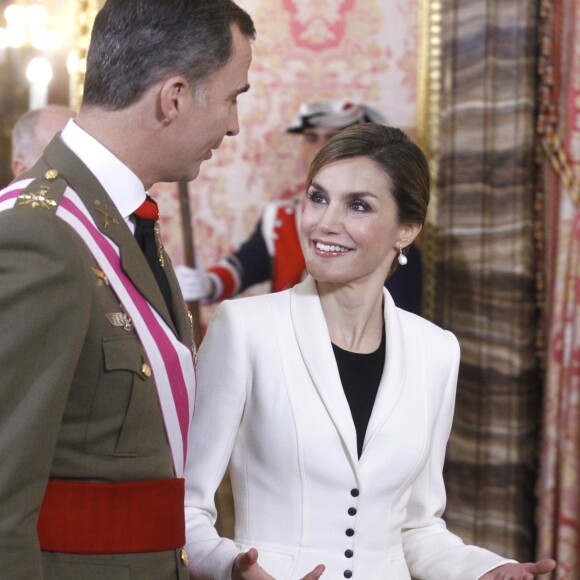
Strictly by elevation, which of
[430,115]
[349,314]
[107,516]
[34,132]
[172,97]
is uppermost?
[430,115]

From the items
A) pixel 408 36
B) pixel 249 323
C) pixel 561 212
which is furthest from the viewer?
pixel 408 36

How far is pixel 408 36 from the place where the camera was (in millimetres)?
3746

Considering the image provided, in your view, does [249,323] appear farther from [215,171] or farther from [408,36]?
[408,36]

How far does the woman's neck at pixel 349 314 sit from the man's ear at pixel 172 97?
0.57m

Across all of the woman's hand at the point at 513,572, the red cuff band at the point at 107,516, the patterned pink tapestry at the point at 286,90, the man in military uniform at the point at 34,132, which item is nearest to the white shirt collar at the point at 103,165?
the red cuff band at the point at 107,516

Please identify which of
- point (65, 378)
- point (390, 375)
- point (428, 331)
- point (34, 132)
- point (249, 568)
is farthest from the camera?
point (34, 132)

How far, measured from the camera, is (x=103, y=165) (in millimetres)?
1374

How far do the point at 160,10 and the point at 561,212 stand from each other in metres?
2.39

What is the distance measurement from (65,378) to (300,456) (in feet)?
2.00

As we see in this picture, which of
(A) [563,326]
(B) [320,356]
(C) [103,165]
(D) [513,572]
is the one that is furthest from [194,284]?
(C) [103,165]

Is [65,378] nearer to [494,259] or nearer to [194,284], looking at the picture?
[194,284]

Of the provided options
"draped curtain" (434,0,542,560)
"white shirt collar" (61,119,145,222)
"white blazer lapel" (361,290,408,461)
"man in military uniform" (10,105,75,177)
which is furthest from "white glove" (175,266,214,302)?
"white shirt collar" (61,119,145,222)

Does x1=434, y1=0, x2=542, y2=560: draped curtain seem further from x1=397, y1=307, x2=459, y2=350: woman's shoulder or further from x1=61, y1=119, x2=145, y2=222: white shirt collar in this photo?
x1=61, y1=119, x2=145, y2=222: white shirt collar

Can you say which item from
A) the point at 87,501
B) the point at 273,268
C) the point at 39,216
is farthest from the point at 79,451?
the point at 273,268
